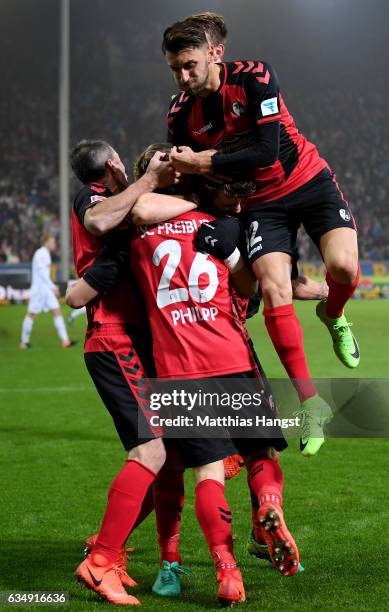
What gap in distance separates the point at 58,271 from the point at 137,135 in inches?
424

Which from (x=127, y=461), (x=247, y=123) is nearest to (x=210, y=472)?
(x=127, y=461)

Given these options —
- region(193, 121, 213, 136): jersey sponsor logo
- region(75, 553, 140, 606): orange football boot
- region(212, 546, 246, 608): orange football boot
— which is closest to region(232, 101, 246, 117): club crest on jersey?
region(193, 121, 213, 136): jersey sponsor logo

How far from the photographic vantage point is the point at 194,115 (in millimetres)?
4668

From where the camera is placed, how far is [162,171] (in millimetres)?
4121

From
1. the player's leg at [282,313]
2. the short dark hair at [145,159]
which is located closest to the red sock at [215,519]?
the player's leg at [282,313]

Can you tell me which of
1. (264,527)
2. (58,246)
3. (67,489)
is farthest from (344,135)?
(264,527)

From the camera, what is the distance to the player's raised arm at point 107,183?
3.99 meters

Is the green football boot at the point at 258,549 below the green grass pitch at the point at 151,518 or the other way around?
the other way around

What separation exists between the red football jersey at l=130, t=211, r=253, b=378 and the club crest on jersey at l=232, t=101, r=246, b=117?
772 millimetres

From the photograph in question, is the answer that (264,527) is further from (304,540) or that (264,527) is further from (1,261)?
(1,261)

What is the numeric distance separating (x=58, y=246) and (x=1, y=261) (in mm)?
2900

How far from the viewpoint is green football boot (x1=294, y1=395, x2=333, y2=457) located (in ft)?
13.9

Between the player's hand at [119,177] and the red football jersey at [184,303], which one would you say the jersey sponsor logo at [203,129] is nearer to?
the player's hand at [119,177]

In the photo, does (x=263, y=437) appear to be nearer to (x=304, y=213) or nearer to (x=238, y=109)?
(x=304, y=213)
